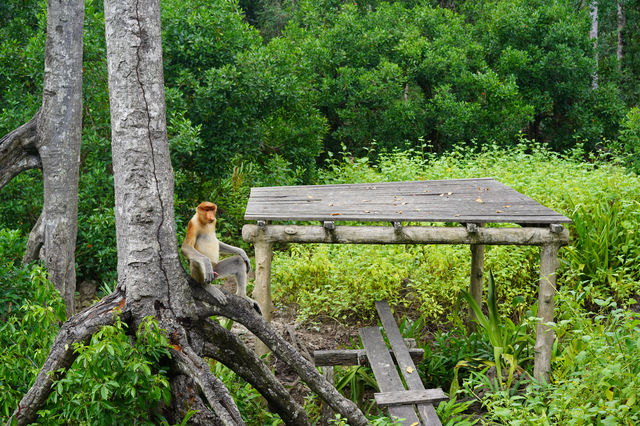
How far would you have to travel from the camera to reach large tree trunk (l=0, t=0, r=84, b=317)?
5.23m

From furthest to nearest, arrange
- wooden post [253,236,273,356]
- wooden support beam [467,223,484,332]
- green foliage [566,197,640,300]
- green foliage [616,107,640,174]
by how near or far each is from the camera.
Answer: green foliage [616,107,640,174] < green foliage [566,197,640,300] < wooden support beam [467,223,484,332] < wooden post [253,236,273,356]

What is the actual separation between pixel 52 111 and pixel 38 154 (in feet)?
1.35

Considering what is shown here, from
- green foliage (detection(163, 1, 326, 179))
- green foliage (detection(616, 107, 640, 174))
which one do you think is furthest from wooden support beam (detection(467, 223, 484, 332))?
green foliage (detection(616, 107, 640, 174))

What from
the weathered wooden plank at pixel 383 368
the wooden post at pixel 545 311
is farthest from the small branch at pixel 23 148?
the wooden post at pixel 545 311

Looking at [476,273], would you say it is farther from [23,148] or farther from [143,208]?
[23,148]

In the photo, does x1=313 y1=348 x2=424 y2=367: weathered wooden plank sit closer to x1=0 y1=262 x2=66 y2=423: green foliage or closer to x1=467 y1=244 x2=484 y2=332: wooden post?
x1=467 y1=244 x2=484 y2=332: wooden post

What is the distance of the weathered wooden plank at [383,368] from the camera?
4.84m

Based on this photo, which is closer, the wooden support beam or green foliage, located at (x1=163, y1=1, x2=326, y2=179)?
the wooden support beam

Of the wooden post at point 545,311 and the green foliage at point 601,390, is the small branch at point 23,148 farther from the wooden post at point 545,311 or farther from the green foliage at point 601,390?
the wooden post at point 545,311

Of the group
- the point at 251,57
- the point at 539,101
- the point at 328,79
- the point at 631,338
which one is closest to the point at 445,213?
the point at 631,338

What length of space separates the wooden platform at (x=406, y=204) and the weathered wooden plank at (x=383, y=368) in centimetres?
135

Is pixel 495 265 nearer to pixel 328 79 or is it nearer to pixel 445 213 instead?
pixel 445 213

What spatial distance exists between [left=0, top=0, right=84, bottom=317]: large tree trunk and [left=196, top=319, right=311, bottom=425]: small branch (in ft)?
7.51

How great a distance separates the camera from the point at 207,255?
4184 millimetres
